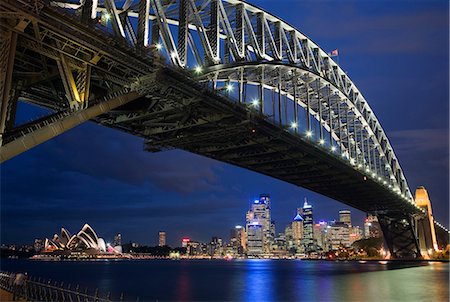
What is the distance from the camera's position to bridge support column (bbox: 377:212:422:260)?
325ft

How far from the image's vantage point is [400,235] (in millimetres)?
105812

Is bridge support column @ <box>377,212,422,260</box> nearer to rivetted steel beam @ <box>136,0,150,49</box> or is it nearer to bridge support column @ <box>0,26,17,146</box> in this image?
rivetted steel beam @ <box>136,0,150,49</box>

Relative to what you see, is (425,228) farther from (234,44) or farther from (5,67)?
(5,67)

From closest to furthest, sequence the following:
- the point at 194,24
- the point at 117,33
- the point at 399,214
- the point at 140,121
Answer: the point at 117,33 → the point at 194,24 → the point at 140,121 → the point at 399,214

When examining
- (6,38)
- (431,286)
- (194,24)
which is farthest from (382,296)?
(6,38)

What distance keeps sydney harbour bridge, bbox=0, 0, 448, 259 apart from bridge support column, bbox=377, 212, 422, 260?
37570mm

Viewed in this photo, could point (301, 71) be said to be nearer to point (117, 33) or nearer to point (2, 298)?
point (117, 33)

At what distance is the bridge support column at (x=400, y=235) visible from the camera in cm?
9910

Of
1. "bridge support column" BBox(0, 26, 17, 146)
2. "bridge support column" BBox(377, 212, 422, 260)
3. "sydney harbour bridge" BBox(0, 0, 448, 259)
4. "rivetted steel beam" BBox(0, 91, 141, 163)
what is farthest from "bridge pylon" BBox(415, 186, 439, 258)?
"bridge support column" BBox(0, 26, 17, 146)

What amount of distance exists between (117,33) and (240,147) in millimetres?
22625

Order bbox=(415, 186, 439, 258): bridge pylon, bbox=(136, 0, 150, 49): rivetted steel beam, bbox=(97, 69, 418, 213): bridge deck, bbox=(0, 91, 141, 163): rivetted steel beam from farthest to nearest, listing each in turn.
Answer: bbox=(415, 186, 439, 258): bridge pylon → bbox=(97, 69, 418, 213): bridge deck → bbox=(136, 0, 150, 49): rivetted steel beam → bbox=(0, 91, 141, 163): rivetted steel beam

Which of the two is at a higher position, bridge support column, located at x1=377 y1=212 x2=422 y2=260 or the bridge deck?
the bridge deck

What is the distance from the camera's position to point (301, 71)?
51.2 metres

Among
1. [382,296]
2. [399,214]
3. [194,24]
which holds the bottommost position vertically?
[382,296]
